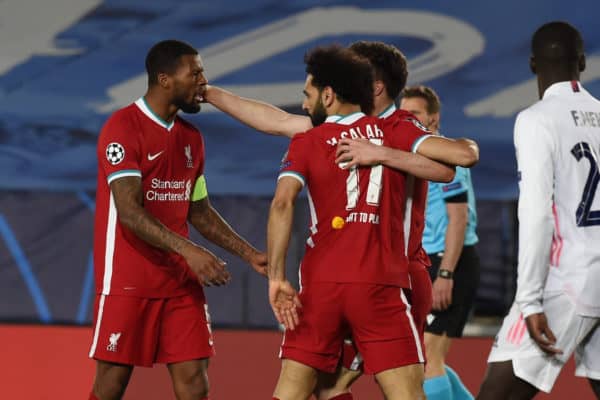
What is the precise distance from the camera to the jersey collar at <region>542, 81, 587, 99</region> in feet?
13.5

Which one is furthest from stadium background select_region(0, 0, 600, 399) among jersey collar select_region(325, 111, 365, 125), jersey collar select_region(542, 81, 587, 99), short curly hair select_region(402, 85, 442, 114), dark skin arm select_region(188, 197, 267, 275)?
jersey collar select_region(542, 81, 587, 99)

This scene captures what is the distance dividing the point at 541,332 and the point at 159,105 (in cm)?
204

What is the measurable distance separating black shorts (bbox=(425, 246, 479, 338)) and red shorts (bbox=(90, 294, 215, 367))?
1.81 meters

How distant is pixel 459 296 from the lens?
21.4 ft

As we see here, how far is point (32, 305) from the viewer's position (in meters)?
10.6

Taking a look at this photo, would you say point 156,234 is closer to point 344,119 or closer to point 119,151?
point 119,151

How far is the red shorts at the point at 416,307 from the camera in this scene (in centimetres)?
446

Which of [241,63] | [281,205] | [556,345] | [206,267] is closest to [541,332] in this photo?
[556,345]

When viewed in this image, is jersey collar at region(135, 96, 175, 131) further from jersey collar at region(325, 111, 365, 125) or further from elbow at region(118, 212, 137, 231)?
jersey collar at region(325, 111, 365, 125)

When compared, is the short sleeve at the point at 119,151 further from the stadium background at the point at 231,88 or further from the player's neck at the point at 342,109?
the stadium background at the point at 231,88

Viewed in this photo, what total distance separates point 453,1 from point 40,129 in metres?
3.98

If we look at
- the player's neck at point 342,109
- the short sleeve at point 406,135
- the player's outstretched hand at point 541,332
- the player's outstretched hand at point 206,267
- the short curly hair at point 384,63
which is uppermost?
the short curly hair at point 384,63

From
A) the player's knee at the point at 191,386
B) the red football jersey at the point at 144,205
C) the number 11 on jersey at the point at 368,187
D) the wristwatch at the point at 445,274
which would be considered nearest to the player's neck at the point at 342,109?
the number 11 on jersey at the point at 368,187

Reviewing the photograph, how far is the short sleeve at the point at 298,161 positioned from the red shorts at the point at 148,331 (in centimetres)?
108
